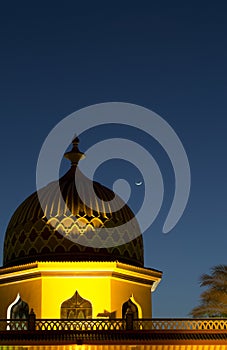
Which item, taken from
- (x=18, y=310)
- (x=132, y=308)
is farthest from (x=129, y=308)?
(x=18, y=310)

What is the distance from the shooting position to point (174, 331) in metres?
21.9

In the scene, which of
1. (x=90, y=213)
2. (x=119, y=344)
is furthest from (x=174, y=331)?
(x=90, y=213)

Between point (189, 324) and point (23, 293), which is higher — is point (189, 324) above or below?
below

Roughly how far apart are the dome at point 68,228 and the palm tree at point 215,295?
243 centimetres

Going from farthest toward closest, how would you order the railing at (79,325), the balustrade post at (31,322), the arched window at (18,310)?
1. the arched window at (18,310)
2. the railing at (79,325)
3. the balustrade post at (31,322)

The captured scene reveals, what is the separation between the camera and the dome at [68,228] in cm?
2514

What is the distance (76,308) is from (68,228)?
265 centimetres

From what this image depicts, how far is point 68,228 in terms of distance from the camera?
25.4 metres

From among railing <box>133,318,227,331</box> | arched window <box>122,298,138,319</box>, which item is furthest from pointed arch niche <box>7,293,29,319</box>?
Result: railing <box>133,318,227,331</box>

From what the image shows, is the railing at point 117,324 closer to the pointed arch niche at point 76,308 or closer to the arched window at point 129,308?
the pointed arch niche at point 76,308

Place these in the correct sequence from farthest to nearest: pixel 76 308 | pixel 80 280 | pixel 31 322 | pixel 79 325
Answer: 1. pixel 80 280
2. pixel 76 308
3. pixel 79 325
4. pixel 31 322

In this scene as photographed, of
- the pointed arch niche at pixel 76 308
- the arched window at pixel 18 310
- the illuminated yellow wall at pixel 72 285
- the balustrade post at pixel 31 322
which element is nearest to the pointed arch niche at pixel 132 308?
the illuminated yellow wall at pixel 72 285

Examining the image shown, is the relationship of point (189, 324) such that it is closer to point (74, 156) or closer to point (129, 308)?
point (129, 308)

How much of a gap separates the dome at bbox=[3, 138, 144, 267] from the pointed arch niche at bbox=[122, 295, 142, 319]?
127 centimetres
